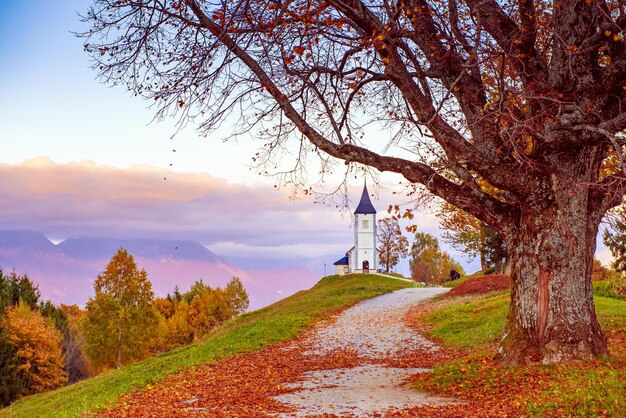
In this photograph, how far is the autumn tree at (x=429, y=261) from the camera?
3082 inches

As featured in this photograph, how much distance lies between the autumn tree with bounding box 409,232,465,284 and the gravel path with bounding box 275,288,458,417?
54362 millimetres

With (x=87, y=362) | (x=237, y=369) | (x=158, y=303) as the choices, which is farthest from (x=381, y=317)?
(x=158, y=303)

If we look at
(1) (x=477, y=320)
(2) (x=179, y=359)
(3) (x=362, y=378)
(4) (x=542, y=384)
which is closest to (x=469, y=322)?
(1) (x=477, y=320)

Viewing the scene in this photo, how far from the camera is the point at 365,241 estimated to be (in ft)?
236

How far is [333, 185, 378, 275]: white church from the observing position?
7100 cm

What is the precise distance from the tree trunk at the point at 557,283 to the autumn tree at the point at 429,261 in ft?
217

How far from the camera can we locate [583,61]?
11.1 metres

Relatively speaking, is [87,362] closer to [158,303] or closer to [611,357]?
[158,303]

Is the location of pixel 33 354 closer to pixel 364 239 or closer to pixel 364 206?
pixel 364 239

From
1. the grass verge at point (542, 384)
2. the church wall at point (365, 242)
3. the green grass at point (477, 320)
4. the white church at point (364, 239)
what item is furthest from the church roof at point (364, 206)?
the grass verge at point (542, 384)

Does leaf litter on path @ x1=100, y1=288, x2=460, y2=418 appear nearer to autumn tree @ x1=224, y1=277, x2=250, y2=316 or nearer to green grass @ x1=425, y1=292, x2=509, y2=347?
green grass @ x1=425, y1=292, x2=509, y2=347

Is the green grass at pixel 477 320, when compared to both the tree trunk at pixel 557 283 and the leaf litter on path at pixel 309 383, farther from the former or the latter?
the tree trunk at pixel 557 283

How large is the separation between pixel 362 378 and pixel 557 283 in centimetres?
470

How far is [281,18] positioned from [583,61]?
6096 millimetres
